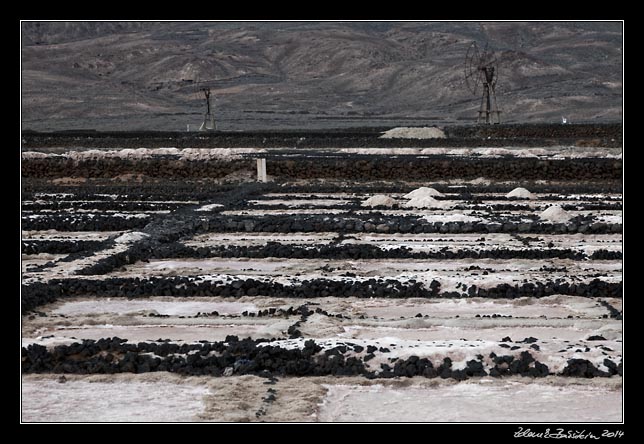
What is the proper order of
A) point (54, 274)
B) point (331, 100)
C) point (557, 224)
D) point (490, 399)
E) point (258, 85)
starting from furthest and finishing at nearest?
point (258, 85), point (331, 100), point (557, 224), point (54, 274), point (490, 399)

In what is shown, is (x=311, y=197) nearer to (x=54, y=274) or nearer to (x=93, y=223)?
(x=93, y=223)

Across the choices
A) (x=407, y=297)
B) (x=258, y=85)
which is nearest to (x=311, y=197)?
(x=407, y=297)

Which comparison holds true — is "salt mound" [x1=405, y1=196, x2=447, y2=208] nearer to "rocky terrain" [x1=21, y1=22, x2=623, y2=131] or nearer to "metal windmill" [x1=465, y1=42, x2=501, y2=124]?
"metal windmill" [x1=465, y1=42, x2=501, y2=124]

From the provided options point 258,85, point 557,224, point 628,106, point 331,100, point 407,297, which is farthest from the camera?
point 258,85

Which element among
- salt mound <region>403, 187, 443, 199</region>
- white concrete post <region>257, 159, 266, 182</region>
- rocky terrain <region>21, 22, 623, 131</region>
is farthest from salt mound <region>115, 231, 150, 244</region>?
rocky terrain <region>21, 22, 623, 131</region>

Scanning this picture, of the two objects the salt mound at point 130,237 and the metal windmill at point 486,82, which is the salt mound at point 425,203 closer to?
the salt mound at point 130,237
